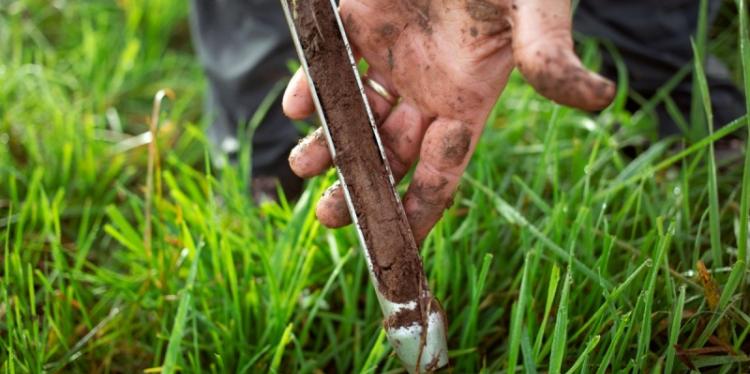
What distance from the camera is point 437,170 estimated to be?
1149 mm

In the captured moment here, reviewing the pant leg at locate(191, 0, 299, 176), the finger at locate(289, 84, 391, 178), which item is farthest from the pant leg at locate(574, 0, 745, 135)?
the finger at locate(289, 84, 391, 178)

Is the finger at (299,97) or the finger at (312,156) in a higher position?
the finger at (299,97)

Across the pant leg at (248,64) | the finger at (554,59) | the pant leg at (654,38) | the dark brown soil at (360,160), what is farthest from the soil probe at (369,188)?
the pant leg at (654,38)

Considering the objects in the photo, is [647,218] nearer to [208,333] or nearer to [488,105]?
[488,105]

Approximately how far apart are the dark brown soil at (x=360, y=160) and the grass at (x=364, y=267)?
0.11 meters

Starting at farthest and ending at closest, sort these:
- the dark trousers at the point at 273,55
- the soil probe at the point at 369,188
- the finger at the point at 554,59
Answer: the dark trousers at the point at 273,55 < the soil probe at the point at 369,188 < the finger at the point at 554,59

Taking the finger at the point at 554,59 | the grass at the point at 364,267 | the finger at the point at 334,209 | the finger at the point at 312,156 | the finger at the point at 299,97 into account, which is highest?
the finger at the point at 554,59

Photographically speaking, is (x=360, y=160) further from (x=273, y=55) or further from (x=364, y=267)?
(x=273, y=55)

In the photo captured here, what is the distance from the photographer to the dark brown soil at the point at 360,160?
1.07 meters

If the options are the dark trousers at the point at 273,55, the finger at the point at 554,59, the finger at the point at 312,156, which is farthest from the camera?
the dark trousers at the point at 273,55

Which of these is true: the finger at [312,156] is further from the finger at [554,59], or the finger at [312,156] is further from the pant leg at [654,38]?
the pant leg at [654,38]

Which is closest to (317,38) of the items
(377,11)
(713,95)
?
(377,11)

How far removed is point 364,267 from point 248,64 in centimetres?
69

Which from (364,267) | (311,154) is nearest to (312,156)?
(311,154)
